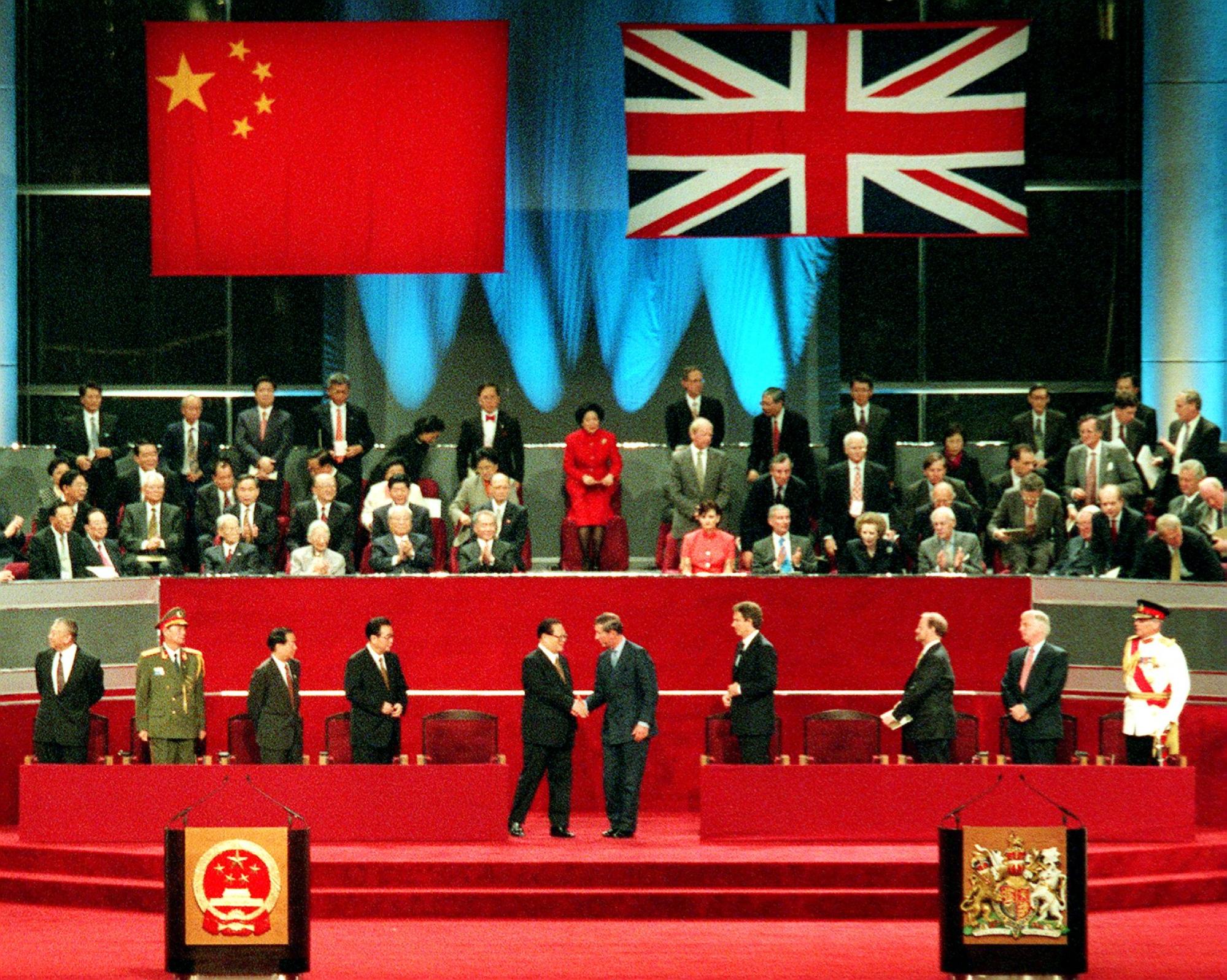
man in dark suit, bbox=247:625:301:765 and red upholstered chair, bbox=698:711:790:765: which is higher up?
man in dark suit, bbox=247:625:301:765

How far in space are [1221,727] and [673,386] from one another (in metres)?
7.27

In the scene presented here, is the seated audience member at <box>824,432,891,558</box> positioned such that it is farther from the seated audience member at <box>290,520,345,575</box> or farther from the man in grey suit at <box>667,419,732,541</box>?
the seated audience member at <box>290,520,345,575</box>

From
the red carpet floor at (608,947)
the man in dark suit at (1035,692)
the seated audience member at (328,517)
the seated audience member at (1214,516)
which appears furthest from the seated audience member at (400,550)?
the seated audience member at (1214,516)

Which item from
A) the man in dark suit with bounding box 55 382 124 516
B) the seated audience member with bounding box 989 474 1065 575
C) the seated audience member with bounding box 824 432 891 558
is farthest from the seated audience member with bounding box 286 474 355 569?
the seated audience member with bounding box 989 474 1065 575

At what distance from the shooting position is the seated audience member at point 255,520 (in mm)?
16359

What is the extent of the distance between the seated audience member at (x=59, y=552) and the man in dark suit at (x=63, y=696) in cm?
118

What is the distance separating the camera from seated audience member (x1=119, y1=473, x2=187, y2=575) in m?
16.3

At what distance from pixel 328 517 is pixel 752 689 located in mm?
3979

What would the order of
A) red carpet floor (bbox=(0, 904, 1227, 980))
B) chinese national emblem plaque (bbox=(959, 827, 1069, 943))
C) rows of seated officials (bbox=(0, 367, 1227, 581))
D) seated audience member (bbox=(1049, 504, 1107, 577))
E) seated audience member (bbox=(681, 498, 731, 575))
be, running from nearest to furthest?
chinese national emblem plaque (bbox=(959, 827, 1069, 943)), red carpet floor (bbox=(0, 904, 1227, 980)), seated audience member (bbox=(1049, 504, 1107, 577)), rows of seated officials (bbox=(0, 367, 1227, 581)), seated audience member (bbox=(681, 498, 731, 575))

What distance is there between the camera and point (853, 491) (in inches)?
666

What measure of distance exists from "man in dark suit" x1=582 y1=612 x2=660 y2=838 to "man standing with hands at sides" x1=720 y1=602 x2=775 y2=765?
0.61m

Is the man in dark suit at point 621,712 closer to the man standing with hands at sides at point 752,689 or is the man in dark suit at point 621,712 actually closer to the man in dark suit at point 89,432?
the man standing with hands at sides at point 752,689

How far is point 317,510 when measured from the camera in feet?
54.1

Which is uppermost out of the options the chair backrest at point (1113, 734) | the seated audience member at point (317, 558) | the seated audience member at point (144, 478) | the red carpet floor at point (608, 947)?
the seated audience member at point (144, 478)
